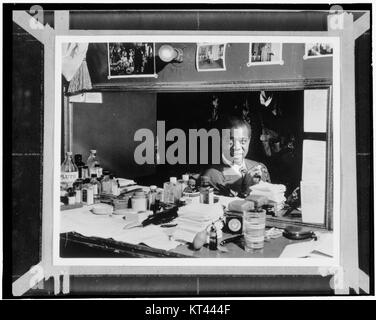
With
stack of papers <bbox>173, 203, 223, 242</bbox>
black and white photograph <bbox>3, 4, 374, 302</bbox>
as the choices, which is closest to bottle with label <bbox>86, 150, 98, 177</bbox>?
black and white photograph <bbox>3, 4, 374, 302</bbox>

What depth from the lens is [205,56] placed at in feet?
8.24

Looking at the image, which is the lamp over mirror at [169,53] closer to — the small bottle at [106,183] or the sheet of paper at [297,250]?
the small bottle at [106,183]

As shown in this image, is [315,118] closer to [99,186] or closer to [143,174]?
[143,174]

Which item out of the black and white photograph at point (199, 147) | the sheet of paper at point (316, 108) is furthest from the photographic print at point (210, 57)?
the sheet of paper at point (316, 108)

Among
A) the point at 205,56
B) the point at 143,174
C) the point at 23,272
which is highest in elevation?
the point at 205,56

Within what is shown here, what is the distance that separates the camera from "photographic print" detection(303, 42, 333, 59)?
8.14 feet

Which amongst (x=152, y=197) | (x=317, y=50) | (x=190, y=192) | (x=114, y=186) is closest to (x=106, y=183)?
(x=114, y=186)

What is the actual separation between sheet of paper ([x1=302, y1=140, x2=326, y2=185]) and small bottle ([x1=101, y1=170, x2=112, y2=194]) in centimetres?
113

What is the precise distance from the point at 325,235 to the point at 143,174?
3.63 ft

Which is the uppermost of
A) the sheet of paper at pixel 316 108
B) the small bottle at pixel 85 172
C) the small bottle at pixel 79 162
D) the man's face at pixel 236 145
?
the sheet of paper at pixel 316 108

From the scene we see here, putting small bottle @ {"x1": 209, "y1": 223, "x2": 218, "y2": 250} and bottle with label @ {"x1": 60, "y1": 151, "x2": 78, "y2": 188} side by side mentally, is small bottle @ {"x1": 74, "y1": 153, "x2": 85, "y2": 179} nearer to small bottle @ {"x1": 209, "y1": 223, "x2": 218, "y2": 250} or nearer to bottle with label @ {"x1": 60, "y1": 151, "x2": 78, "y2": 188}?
bottle with label @ {"x1": 60, "y1": 151, "x2": 78, "y2": 188}

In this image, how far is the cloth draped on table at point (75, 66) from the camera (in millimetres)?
2506

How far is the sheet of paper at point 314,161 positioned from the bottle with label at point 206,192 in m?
0.54
